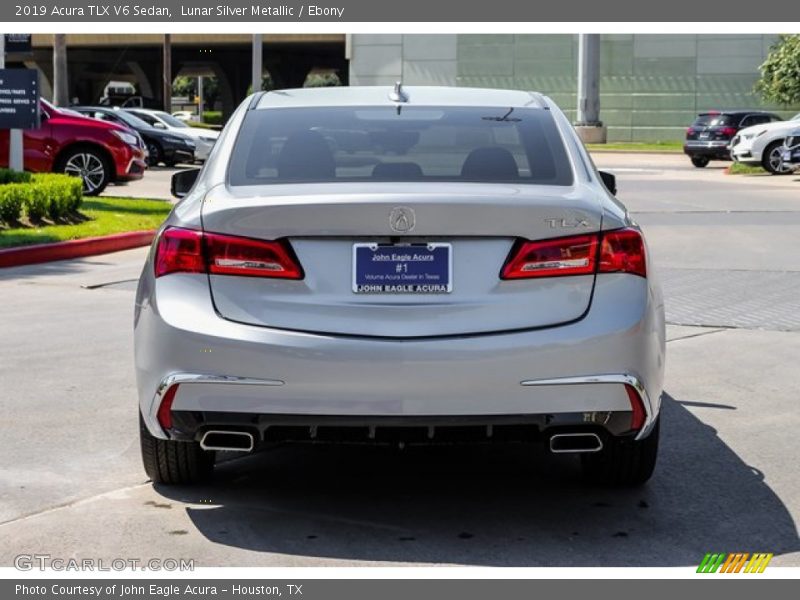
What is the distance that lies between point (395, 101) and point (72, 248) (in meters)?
9.51

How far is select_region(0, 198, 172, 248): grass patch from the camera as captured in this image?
50.8 ft

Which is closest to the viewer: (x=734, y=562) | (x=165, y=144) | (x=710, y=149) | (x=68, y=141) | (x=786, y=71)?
(x=734, y=562)

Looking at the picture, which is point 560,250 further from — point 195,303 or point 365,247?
point 195,303

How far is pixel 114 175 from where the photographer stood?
70.7 ft

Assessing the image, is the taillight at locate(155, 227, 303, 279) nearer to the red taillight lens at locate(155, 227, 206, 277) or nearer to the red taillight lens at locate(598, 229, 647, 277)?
the red taillight lens at locate(155, 227, 206, 277)

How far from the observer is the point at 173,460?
5863 mm

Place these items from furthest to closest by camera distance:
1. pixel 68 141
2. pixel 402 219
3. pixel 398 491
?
1. pixel 68 141
2. pixel 398 491
3. pixel 402 219

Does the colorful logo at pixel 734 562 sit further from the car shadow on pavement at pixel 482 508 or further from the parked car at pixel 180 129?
the parked car at pixel 180 129

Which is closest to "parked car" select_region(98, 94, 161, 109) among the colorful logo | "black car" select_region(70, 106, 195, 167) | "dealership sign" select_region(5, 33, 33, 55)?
"black car" select_region(70, 106, 195, 167)

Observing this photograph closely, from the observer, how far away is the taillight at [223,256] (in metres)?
5.19

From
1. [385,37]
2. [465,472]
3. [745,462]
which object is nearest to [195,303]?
[465,472]

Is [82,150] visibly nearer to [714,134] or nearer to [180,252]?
[180,252]

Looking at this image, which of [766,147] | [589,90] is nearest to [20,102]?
[766,147]

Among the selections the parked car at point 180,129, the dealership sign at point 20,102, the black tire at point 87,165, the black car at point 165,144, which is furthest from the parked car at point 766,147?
the dealership sign at point 20,102
